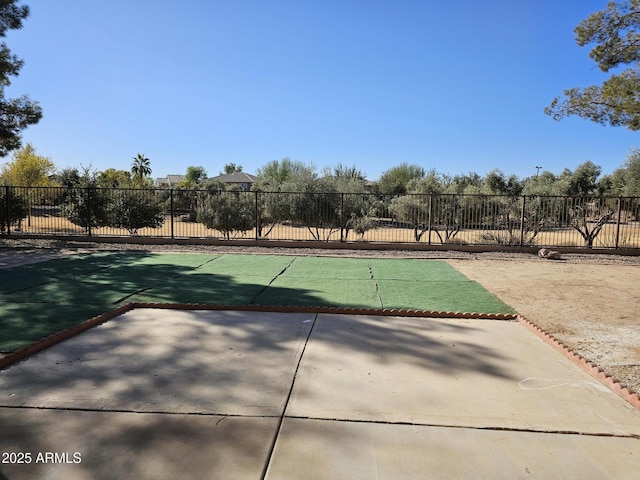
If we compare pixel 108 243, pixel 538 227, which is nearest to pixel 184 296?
pixel 108 243

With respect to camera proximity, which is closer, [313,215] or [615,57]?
[615,57]

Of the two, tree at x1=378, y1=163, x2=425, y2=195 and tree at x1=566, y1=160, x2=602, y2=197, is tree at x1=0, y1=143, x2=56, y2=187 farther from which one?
tree at x1=566, y1=160, x2=602, y2=197

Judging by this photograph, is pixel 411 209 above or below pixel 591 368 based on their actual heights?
above

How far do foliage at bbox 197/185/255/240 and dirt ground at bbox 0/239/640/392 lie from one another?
290cm

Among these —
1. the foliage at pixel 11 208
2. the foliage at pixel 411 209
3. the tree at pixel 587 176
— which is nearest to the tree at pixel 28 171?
the foliage at pixel 11 208

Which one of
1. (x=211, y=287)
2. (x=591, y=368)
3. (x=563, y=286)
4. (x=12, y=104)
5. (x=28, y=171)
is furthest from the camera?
(x=28, y=171)

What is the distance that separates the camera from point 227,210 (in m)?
19.0

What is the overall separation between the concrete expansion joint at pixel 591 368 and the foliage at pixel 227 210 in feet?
47.1

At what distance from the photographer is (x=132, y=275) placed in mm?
9984

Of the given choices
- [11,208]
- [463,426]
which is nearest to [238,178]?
[11,208]

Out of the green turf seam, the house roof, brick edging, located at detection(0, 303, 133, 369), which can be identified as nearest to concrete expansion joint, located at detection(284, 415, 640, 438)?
brick edging, located at detection(0, 303, 133, 369)

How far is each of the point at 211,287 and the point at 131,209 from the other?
11674mm

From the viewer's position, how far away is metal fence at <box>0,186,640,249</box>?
57.4ft

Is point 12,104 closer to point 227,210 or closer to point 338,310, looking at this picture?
point 227,210
